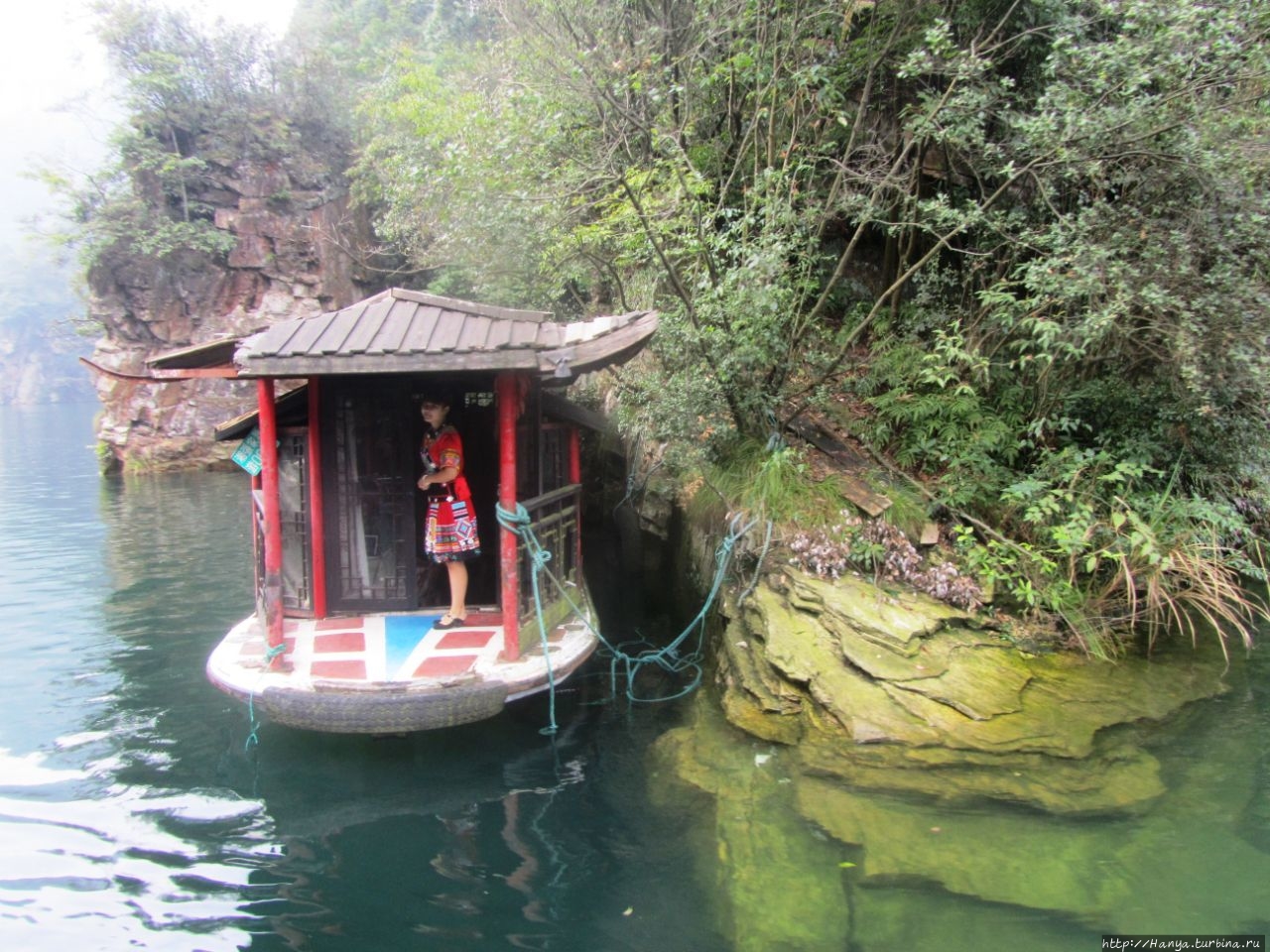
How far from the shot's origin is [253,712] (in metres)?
6.11

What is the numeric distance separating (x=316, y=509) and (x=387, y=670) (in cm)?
170

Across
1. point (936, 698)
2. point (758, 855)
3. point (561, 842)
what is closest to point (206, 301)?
point (561, 842)

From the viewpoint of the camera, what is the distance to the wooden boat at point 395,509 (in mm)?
4938

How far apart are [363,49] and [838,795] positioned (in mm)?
28733

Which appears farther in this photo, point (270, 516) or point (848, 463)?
point (848, 463)

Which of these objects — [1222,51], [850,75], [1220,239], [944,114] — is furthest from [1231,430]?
[850,75]

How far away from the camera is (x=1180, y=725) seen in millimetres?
5688

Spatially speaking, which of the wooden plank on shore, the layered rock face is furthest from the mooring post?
the layered rock face

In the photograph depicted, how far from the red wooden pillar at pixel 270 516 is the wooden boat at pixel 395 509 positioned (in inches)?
0.5

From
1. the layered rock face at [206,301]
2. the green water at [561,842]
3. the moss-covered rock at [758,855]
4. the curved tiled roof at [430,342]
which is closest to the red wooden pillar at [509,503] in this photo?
the curved tiled roof at [430,342]

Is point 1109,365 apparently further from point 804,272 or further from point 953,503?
point 804,272

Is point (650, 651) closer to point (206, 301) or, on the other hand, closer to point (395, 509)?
point (395, 509)

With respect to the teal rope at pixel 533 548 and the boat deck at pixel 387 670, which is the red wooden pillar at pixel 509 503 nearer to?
the teal rope at pixel 533 548

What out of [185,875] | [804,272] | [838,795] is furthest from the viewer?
[804,272]
